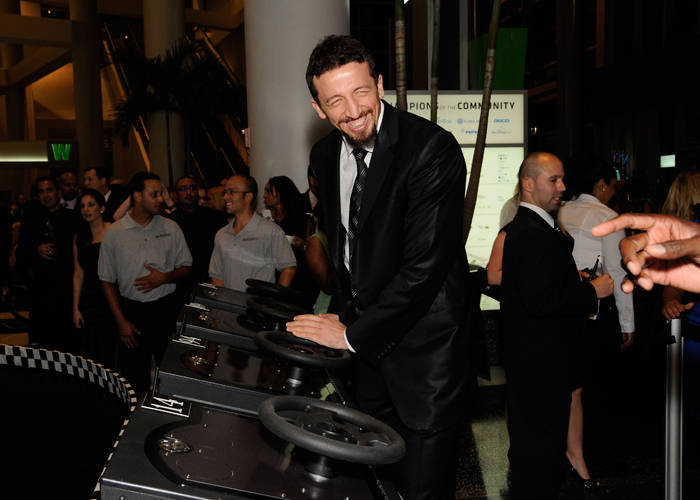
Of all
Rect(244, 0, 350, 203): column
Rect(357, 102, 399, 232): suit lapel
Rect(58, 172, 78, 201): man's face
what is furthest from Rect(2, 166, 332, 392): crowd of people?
Rect(357, 102, 399, 232): suit lapel

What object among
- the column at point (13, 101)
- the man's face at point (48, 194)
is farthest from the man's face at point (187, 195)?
the column at point (13, 101)

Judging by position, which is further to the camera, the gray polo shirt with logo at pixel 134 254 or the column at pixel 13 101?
the column at pixel 13 101

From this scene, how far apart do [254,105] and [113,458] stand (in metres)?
4.52

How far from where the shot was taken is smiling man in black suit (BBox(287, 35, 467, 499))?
5.72 feet

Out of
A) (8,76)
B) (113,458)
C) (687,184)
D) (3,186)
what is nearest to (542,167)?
(687,184)

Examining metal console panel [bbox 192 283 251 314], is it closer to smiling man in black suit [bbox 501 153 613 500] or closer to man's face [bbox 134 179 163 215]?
smiling man in black suit [bbox 501 153 613 500]

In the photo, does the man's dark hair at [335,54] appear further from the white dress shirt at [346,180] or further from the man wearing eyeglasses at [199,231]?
the man wearing eyeglasses at [199,231]

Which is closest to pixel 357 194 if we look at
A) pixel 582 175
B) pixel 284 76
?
pixel 582 175

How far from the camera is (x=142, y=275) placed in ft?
13.9

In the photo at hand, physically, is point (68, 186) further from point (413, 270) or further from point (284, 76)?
point (413, 270)

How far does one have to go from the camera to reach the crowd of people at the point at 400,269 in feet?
5.75

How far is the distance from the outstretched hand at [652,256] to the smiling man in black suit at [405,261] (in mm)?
607

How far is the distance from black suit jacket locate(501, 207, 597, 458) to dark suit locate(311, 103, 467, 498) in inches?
39.2

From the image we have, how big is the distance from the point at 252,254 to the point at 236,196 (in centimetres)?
36
